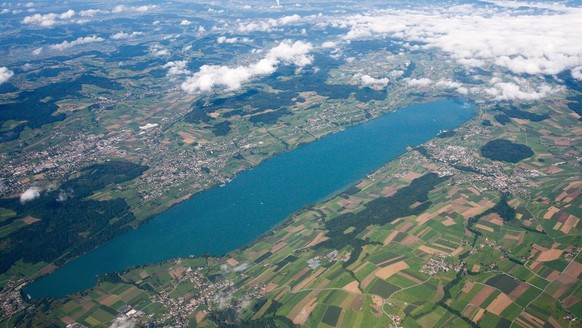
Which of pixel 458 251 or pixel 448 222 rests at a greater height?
pixel 458 251

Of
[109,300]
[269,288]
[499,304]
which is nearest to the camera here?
[499,304]

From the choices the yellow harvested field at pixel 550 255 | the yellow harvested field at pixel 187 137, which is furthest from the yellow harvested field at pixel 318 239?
the yellow harvested field at pixel 187 137

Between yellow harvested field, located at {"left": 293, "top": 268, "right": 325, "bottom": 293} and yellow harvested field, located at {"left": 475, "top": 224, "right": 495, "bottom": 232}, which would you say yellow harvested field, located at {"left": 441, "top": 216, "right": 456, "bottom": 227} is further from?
yellow harvested field, located at {"left": 293, "top": 268, "right": 325, "bottom": 293}

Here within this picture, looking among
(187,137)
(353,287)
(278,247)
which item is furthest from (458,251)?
(187,137)

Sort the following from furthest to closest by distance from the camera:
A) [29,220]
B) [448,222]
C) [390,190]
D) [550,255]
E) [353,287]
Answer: [390,190], [29,220], [448,222], [550,255], [353,287]

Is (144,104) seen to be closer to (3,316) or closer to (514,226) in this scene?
(3,316)

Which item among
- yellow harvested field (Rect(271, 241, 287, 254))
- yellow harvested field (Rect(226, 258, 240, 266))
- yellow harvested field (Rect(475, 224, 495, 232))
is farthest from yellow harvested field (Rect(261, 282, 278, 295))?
yellow harvested field (Rect(475, 224, 495, 232))

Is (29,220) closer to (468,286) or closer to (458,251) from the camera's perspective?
(458,251)

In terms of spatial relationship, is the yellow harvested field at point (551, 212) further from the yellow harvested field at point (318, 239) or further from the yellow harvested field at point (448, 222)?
the yellow harvested field at point (318, 239)
